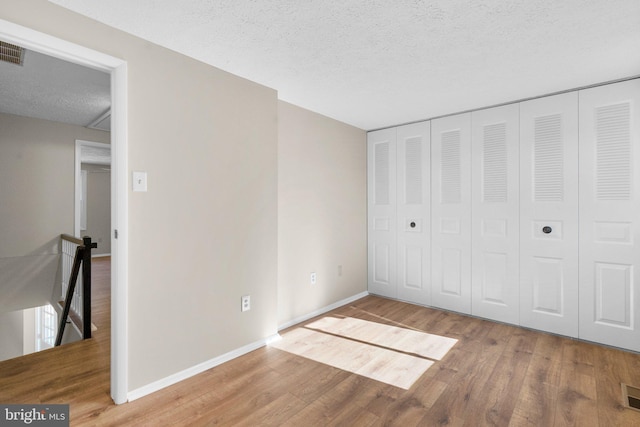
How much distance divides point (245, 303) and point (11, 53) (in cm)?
262

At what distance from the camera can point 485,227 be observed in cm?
336

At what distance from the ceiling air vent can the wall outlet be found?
2521 millimetres

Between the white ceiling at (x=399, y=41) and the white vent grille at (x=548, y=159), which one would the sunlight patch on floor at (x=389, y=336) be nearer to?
the white vent grille at (x=548, y=159)

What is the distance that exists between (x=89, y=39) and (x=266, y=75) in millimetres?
1208

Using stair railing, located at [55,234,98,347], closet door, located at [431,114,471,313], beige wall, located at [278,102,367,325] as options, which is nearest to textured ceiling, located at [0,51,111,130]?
stair railing, located at [55,234,98,347]

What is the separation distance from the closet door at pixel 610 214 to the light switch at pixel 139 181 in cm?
368

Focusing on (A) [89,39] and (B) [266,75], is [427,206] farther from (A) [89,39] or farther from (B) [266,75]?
(A) [89,39]

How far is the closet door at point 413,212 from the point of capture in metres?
3.79

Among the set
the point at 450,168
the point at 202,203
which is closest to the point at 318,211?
the point at 202,203

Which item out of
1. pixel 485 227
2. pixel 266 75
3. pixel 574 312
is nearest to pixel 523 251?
pixel 485 227

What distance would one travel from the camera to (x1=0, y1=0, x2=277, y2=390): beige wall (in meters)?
1.99

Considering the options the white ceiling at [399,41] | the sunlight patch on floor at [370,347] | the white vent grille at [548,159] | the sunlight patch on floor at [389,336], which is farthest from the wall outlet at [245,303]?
the white vent grille at [548,159]

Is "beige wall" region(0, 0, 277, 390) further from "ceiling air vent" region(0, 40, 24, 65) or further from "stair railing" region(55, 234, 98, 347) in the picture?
"stair railing" region(55, 234, 98, 347)

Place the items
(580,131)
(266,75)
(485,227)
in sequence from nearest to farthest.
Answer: (266,75) < (580,131) < (485,227)
